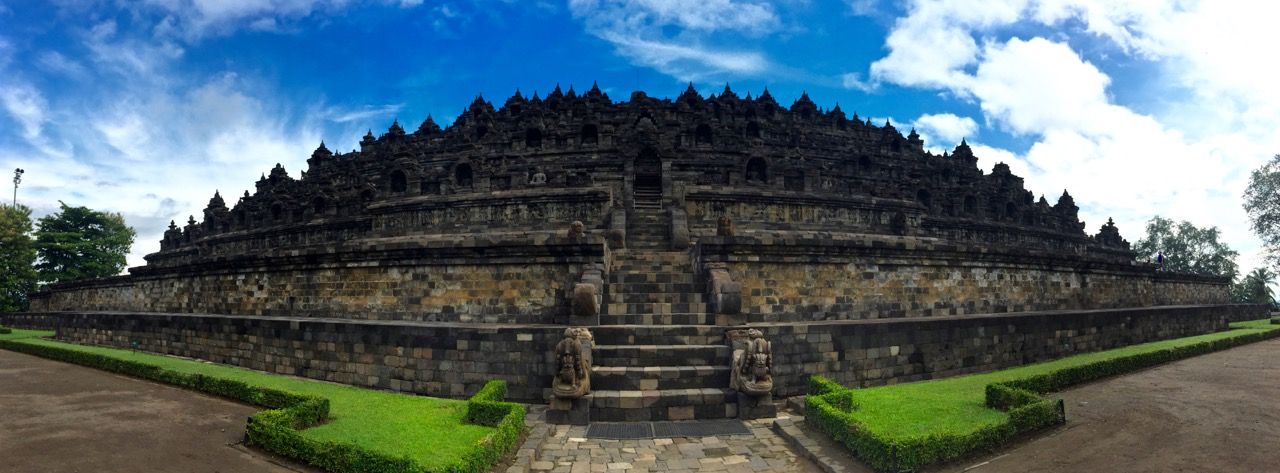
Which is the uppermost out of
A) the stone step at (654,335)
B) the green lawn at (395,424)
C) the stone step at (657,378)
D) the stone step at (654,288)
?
the stone step at (654,288)

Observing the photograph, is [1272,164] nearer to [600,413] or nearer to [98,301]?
→ [600,413]

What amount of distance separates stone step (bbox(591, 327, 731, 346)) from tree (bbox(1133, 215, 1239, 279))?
183ft

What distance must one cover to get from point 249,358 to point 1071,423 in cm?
1728

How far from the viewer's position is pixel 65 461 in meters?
6.78

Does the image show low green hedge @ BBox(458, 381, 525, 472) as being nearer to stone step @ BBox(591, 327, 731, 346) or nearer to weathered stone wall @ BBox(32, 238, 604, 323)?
stone step @ BBox(591, 327, 731, 346)

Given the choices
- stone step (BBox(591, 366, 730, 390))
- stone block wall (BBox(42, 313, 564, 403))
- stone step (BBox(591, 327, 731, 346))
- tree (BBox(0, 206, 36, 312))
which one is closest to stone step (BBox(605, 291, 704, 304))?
stone step (BBox(591, 327, 731, 346))

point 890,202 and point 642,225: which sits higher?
point 890,202

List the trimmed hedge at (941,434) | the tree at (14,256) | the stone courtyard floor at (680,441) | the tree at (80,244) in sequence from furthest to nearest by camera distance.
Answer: the tree at (80,244), the tree at (14,256), the stone courtyard floor at (680,441), the trimmed hedge at (941,434)

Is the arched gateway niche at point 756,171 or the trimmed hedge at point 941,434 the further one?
the arched gateway niche at point 756,171

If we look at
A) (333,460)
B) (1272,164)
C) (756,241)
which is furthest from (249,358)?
(1272,164)

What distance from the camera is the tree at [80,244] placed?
39844 millimetres

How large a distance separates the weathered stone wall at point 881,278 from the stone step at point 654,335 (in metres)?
1.89

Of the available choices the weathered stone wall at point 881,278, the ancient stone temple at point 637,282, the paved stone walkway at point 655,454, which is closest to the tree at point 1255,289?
the ancient stone temple at point 637,282

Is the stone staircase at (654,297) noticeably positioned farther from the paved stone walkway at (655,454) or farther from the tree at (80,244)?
the tree at (80,244)
